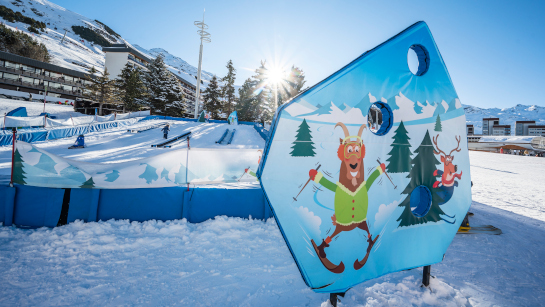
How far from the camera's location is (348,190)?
2295mm

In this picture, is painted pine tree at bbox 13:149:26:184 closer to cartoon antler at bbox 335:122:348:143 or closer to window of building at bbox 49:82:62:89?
cartoon antler at bbox 335:122:348:143

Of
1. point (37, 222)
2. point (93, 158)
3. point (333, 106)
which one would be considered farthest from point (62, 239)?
point (93, 158)

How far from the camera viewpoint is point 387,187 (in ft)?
8.41

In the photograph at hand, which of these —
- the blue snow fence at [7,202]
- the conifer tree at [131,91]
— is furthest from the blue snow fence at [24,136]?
the conifer tree at [131,91]

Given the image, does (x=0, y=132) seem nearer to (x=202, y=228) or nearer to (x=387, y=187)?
(x=202, y=228)

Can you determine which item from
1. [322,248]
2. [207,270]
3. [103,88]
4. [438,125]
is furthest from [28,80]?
[438,125]

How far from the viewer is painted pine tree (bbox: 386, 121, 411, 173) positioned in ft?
8.48

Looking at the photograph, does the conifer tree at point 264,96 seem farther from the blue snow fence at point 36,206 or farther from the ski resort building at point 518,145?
the blue snow fence at point 36,206

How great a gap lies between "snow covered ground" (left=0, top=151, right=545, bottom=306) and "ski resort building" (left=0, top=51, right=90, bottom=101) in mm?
43428

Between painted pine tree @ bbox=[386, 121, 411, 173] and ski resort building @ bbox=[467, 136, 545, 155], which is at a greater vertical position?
ski resort building @ bbox=[467, 136, 545, 155]

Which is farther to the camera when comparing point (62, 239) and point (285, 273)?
point (62, 239)

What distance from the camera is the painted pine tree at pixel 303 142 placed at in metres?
2.03

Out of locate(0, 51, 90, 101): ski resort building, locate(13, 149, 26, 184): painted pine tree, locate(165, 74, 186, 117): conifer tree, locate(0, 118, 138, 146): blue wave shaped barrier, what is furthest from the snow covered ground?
locate(0, 51, 90, 101): ski resort building

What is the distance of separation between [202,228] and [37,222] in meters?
3.16
